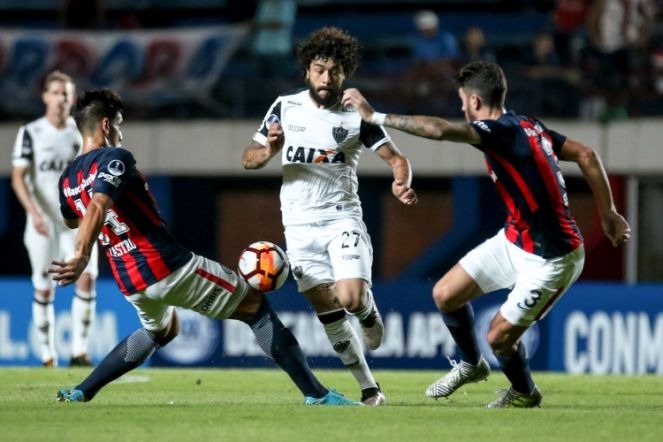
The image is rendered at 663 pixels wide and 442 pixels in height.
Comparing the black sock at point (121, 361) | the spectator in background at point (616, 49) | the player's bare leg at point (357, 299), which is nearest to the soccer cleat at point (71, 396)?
the black sock at point (121, 361)

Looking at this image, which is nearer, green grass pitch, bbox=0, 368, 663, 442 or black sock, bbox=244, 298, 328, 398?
green grass pitch, bbox=0, 368, 663, 442

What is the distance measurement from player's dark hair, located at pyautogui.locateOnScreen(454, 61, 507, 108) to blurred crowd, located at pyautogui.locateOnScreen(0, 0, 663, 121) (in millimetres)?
10320

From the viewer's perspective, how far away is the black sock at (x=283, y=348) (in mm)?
8148

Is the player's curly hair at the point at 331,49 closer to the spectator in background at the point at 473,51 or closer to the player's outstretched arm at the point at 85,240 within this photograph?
the player's outstretched arm at the point at 85,240

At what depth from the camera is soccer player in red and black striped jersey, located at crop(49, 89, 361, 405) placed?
8.12 m

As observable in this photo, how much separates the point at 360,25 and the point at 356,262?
556 inches

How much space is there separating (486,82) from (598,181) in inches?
35.2

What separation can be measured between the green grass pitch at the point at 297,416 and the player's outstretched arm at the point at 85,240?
2.53 feet

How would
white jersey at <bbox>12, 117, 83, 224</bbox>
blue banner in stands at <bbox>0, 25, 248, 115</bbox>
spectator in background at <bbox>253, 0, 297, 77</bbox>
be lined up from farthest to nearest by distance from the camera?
spectator in background at <bbox>253, 0, 297, 77</bbox>, blue banner in stands at <bbox>0, 25, 248, 115</bbox>, white jersey at <bbox>12, 117, 83, 224</bbox>

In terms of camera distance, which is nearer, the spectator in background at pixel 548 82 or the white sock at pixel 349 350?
the white sock at pixel 349 350

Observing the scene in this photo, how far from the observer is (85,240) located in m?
7.59

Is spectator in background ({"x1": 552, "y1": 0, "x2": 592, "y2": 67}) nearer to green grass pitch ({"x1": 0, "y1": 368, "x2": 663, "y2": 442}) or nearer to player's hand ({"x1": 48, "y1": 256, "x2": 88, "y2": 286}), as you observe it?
green grass pitch ({"x1": 0, "y1": 368, "x2": 663, "y2": 442})

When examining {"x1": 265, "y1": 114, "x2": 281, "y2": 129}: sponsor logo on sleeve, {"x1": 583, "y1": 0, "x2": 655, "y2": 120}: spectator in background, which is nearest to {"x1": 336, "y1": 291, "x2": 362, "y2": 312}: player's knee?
{"x1": 265, "y1": 114, "x2": 281, "y2": 129}: sponsor logo on sleeve

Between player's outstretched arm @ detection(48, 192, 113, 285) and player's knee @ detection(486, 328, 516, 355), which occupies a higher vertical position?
player's outstretched arm @ detection(48, 192, 113, 285)
